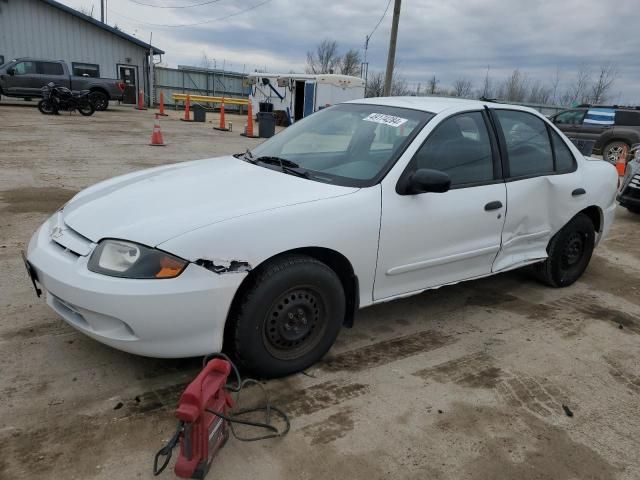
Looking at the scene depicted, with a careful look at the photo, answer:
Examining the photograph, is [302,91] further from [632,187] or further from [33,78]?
[632,187]

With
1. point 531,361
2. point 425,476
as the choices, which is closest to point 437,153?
point 531,361

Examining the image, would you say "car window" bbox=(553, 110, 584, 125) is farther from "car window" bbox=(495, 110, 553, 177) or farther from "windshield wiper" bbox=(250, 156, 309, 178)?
"windshield wiper" bbox=(250, 156, 309, 178)

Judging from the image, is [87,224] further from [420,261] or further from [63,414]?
[420,261]

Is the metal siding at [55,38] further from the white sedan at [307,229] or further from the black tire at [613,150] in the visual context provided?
the white sedan at [307,229]

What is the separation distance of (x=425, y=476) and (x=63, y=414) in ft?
5.80

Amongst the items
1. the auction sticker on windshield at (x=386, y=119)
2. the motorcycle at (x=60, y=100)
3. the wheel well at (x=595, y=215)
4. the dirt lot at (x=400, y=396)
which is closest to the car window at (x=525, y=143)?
the wheel well at (x=595, y=215)

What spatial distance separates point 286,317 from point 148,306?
749mm

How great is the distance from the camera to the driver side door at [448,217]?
3123 mm

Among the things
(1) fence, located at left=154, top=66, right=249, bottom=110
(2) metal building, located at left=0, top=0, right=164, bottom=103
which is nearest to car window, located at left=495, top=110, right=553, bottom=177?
(2) metal building, located at left=0, top=0, right=164, bottom=103

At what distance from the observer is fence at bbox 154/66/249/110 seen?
31.7m

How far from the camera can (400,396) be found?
9.32ft

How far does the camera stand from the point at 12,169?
8.36 m

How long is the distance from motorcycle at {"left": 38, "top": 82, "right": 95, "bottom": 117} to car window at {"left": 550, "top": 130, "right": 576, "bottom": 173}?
19.8 m

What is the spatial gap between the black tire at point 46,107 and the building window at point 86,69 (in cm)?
768
